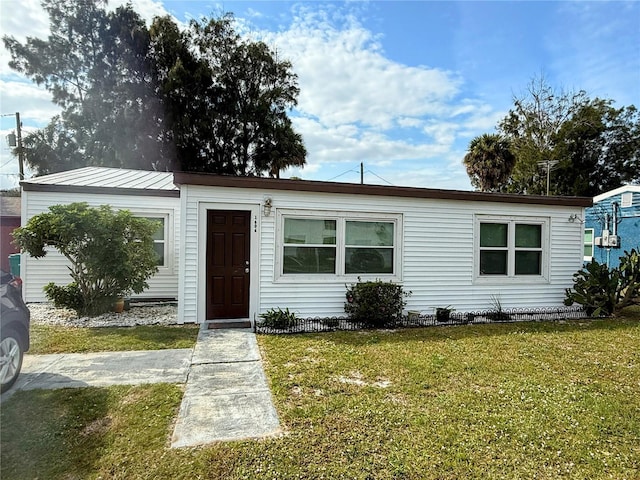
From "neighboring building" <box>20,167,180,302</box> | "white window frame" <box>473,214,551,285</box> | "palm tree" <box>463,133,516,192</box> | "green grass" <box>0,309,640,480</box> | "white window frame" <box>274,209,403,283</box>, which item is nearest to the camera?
"green grass" <box>0,309,640,480</box>

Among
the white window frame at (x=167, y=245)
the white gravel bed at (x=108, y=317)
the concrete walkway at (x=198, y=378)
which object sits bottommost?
the white gravel bed at (x=108, y=317)

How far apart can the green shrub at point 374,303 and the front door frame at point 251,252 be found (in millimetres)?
1860

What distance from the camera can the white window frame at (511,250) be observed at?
27.3 feet

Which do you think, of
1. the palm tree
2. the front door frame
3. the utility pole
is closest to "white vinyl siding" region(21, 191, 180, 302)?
the front door frame

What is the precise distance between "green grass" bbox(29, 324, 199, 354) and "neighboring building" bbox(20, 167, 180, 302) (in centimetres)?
274

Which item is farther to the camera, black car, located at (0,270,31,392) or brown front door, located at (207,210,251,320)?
brown front door, located at (207,210,251,320)

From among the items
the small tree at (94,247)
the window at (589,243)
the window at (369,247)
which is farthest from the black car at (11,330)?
the window at (589,243)

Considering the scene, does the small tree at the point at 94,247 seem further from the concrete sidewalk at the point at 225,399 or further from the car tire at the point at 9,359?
the car tire at the point at 9,359

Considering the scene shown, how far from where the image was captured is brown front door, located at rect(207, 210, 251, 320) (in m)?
6.92

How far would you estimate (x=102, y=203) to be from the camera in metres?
9.01

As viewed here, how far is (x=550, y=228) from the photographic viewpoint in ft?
28.6

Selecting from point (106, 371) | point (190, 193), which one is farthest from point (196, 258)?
point (106, 371)

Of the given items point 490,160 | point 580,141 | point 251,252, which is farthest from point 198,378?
point 580,141

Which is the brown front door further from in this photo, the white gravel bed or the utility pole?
the utility pole
